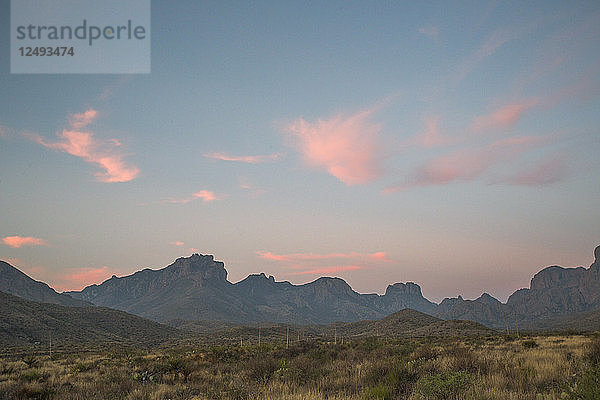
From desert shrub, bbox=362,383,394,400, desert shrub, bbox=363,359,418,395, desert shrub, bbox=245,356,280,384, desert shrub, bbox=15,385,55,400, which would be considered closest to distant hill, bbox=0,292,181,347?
desert shrub, bbox=15,385,55,400

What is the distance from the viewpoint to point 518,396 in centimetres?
A: 761

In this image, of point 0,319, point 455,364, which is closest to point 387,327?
point 0,319

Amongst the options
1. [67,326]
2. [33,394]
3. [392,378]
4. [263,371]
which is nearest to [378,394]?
[392,378]

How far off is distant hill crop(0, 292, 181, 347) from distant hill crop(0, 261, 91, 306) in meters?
107

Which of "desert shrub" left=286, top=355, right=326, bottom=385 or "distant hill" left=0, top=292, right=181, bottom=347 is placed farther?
"distant hill" left=0, top=292, right=181, bottom=347

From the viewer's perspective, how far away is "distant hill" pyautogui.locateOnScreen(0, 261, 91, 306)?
175000 mm

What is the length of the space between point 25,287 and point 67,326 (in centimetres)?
14367

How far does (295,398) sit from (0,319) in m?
74.8

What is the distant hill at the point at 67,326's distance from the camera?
5884 cm

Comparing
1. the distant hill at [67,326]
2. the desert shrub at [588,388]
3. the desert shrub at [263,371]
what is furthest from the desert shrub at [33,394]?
the distant hill at [67,326]

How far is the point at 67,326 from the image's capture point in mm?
70750

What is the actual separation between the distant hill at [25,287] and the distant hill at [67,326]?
107 metres

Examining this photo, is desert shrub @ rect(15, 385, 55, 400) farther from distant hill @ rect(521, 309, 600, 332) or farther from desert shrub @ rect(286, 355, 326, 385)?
distant hill @ rect(521, 309, 600, 332)

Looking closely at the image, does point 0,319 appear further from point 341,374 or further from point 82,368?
point 341,374
